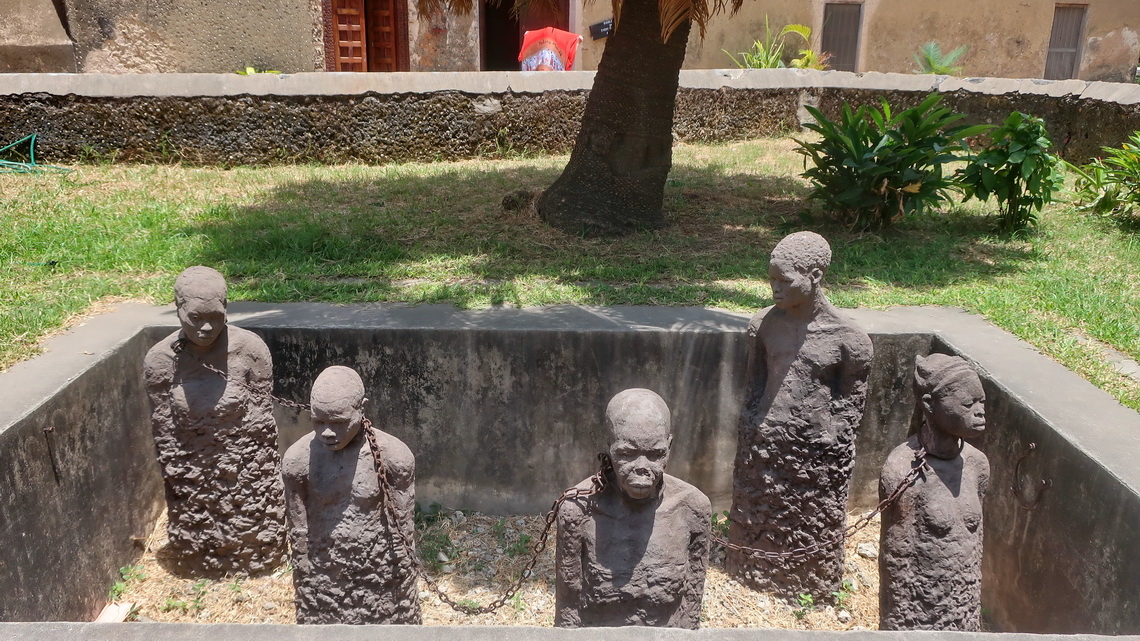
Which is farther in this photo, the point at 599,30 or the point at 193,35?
the point at 599,30

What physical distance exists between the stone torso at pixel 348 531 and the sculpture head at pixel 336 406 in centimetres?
12

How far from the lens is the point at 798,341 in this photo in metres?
4.07

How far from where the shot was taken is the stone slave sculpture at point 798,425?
13.1ft

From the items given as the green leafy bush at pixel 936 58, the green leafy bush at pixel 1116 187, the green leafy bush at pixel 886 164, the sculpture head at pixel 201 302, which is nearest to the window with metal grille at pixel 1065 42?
the green leafy bush at pixel 936 58

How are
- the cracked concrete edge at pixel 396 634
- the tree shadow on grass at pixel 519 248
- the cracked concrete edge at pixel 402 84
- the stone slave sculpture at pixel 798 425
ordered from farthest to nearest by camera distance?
1. the cracked concrete edge at pixel 402 84
2. the tree shadow on grass at pixel 519 248
3. the stone slave sculpture at pixel 798 425
4. the cracked concrete edge at pixel 396 634

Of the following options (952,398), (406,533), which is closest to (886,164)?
(952,398)

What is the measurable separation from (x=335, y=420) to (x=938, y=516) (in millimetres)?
2395

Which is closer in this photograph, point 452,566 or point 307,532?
point 307,532

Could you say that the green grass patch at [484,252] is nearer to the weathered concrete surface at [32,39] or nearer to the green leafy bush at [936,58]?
the weathered concrete surface at [32,39]

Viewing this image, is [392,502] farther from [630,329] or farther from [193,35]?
[193,35]

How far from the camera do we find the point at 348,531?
3.56 m

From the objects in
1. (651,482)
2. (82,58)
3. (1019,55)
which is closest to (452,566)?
(651,482)

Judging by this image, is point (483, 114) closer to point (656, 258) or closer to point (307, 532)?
point (656, 258)

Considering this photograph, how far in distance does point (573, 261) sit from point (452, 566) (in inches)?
110
